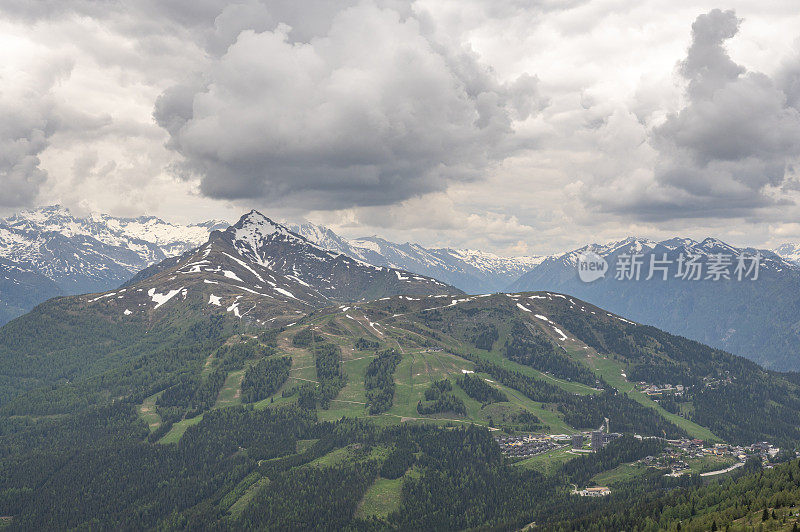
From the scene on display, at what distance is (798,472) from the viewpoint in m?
189

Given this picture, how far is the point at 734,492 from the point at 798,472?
66.9 ft

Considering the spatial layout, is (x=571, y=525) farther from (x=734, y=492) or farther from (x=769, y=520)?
(x=769, y=520)

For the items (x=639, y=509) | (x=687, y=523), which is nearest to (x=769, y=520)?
(x=687, y=523)

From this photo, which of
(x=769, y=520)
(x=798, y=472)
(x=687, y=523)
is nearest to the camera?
(x=769, y=520)

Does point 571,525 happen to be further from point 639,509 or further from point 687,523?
point 687,523

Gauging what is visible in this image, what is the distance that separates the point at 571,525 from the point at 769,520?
7276cm

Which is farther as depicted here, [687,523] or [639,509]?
[639,509]


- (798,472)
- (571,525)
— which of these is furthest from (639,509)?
(798,472)

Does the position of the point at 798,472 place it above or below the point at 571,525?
above

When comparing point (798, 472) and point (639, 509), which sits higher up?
point (798, 472)

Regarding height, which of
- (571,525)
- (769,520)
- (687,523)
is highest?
(769,520)

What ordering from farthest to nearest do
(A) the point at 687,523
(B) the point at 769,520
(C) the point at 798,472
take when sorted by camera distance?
(C) the point at 798,472 < (A) the point at 687,523 < (B) the point at 769,520

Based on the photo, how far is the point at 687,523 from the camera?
542 ft

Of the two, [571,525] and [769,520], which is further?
[571,525]
